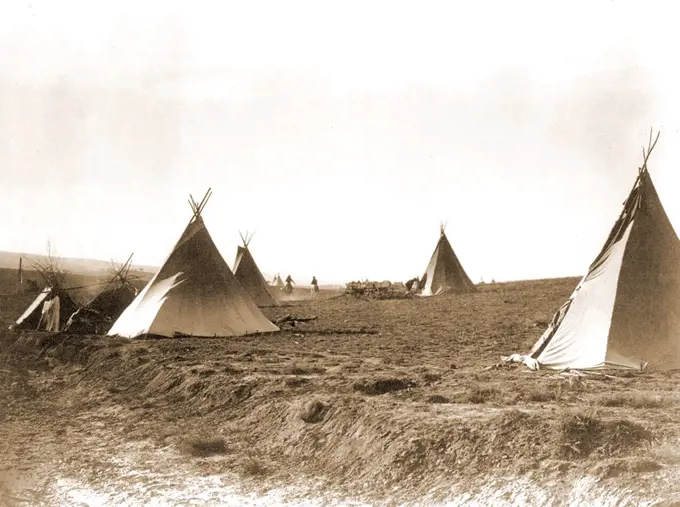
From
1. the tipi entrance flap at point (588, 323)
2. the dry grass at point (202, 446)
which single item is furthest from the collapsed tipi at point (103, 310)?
the tipi entrance flap at point (588, 323)

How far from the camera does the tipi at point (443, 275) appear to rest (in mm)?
28672

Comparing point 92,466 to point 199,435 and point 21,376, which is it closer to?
point 199,435

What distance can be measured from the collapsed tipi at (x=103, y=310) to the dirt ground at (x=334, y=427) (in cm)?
369

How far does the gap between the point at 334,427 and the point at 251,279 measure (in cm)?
2043

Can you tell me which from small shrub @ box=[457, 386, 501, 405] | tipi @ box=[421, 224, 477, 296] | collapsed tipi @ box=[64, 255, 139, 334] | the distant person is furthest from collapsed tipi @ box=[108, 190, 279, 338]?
tipi @ box=[421, 224, 477, 296]

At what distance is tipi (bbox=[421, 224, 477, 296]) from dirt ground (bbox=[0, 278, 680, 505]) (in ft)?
53.6

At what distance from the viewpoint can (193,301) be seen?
1457 cm

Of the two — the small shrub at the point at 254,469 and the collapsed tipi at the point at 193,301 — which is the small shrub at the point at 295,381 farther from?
the collapsed tipi at the point at 193,301

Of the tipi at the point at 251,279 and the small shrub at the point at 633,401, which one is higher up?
the tipi at the point at 251,279

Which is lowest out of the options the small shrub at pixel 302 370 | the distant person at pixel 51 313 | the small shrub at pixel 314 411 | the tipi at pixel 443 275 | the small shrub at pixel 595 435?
the small shrub at pixel 314 411

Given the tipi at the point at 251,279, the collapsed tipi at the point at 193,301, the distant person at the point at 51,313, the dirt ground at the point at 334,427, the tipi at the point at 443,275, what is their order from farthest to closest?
the tipi at the point at 443,275 < the tipi at the point at 251,279 < the distant person at the point at 51,313 < the collapsed tipi at the point at 193,301 < the dirt ground at the point at 334,427

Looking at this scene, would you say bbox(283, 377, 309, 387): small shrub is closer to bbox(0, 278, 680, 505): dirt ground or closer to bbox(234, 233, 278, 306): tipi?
bbox(0, 278, 680, 505): dirt ground

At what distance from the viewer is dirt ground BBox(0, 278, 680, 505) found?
524 cm

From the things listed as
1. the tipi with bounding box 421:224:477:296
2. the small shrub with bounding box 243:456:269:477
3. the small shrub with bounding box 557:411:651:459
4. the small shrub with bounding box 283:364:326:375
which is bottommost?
the small shrub with bounding box 243:456:269:477
